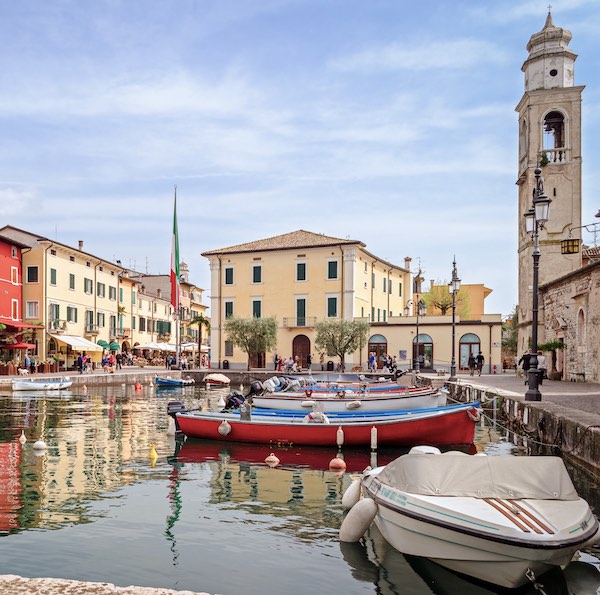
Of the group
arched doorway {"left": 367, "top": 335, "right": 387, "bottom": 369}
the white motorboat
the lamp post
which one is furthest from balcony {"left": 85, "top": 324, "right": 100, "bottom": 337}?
the white motorboat

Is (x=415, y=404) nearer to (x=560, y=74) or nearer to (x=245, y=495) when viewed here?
(x=245, y=495)

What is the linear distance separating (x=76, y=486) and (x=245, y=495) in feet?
10.7

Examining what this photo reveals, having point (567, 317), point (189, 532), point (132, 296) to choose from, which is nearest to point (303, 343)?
point (132, 296)

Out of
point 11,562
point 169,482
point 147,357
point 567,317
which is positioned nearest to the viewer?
point 11,562

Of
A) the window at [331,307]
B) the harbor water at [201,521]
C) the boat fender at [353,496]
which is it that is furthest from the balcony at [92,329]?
the boat fender at [353,496]

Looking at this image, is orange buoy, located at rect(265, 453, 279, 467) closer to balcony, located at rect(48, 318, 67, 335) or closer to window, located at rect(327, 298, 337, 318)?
window, located at rect(327, 298, 337, 318)

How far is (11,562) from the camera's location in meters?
7.78

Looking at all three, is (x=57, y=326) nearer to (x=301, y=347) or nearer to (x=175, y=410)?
(x=301, y=347)

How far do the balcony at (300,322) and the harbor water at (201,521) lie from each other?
36.4m

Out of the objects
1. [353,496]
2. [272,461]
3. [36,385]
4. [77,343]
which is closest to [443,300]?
[77,343]

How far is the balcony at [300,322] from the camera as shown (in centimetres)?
5475

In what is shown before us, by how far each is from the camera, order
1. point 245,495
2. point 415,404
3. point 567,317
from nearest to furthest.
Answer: point 245,495 < point 415,404 < point 567,317

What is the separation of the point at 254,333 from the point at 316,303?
6394 millimetres

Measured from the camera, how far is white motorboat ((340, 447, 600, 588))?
6527 mm
